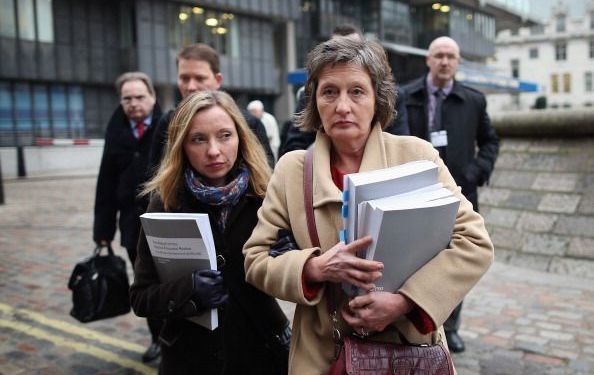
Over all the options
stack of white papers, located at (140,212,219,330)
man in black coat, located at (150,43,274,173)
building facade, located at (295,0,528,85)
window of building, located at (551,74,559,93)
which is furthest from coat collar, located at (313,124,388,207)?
window of building, located at (551,74,559,93)

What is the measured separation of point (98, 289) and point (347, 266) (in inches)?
106

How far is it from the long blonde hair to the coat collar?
1.64 ft

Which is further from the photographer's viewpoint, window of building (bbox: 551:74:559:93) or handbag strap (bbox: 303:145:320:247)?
window of building (bbox: 551:74:559:93)

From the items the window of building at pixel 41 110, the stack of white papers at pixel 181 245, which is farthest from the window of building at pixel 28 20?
the stack of white papers at pixel 181 245

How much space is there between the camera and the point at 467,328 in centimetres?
489

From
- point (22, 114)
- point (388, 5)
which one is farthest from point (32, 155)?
point (388, 5)

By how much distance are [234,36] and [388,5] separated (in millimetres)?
15136

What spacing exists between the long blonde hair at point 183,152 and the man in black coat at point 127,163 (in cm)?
176

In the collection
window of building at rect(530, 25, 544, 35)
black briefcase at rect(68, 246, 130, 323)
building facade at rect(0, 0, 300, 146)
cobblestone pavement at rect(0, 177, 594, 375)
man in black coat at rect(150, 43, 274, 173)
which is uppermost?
window of building at rect(530, 25, 544, 35)

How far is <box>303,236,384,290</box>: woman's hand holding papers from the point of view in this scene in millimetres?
1695

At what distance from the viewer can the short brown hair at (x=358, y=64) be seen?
1.99 m

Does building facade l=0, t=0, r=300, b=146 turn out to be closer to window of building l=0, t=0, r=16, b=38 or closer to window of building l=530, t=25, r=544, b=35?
window of building l=0, t=0, r=16, b=38

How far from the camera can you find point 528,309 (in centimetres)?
534

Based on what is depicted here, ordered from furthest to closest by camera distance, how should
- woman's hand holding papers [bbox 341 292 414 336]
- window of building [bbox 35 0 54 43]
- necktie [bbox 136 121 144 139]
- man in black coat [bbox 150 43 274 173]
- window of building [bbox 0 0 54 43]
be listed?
window of building [bbox 35 0 54 43]
window of building [bbox 0 0 54 43]
necktie [bbox 136 121 144 139]
man in black coat [bbox 150 43 274 173]
woman's hand holding papers [bbox 341 292 414 336]
